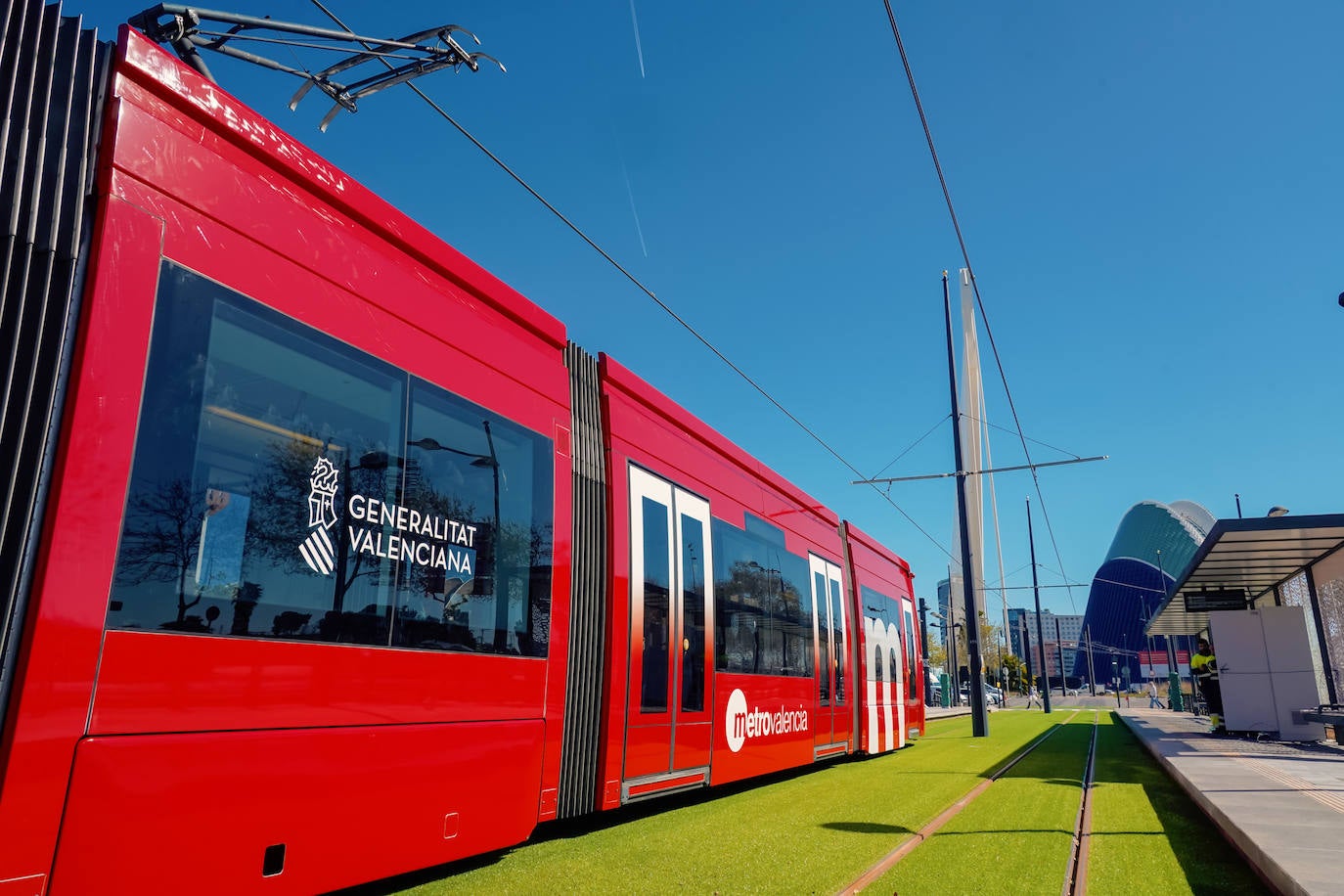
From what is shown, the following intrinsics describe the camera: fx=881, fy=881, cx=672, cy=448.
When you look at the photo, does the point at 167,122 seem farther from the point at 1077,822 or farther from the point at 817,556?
the point at 817,556

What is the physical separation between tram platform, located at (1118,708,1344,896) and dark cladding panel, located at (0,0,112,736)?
5.93 m

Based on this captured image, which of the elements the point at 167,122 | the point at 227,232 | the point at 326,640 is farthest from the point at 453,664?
the point at 167,122

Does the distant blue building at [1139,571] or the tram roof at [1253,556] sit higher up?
the distant blue building at [1139,571]

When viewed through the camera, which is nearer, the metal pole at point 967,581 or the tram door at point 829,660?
the tram door at point 829,660

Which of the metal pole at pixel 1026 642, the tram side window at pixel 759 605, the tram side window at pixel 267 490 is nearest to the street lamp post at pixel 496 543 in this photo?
the tram side window at pixel 267 490

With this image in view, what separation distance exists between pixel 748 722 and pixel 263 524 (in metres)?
6.28

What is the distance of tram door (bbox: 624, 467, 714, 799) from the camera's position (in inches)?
279

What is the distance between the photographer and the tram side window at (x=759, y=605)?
8773mm

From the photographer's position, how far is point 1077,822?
7.84 meters

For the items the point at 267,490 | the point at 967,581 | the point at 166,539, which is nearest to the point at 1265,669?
the point at 967,581

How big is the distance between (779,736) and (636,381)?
183 inches

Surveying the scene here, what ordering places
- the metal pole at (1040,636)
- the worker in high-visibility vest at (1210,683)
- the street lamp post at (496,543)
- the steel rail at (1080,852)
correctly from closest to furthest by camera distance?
the street lamp post at (496,543), the steel rail at (1080,852), the worker in high-visibility vest at (1210,683), the metal pole at (1040,636)

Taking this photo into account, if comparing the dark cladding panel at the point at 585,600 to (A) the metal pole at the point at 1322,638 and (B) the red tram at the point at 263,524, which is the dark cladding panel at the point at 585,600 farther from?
(A) the metal pole at the point at 1322,638

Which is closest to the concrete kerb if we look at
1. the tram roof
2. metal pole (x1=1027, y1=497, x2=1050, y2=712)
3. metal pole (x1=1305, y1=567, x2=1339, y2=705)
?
the tram roof
